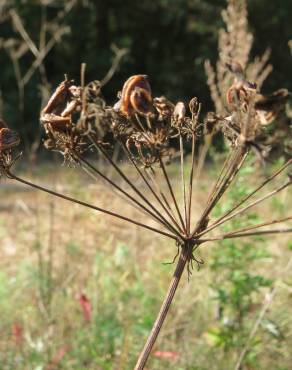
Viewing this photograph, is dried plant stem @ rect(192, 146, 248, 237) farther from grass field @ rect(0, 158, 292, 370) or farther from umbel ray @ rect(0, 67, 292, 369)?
grass field @ rect(0, 158, 292, 370)

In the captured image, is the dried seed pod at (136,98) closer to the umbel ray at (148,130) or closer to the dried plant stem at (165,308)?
the umbel ray at (148,130)

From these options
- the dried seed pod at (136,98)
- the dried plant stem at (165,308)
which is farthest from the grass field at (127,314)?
the dried seed pod at (136,98)

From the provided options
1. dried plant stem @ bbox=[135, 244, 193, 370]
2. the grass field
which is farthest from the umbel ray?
the grass field

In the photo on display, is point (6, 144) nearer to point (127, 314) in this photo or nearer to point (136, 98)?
point (136, 98)

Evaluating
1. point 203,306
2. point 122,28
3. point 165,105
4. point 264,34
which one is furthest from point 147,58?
point 165,105

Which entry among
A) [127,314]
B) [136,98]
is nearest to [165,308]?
[136,98]
